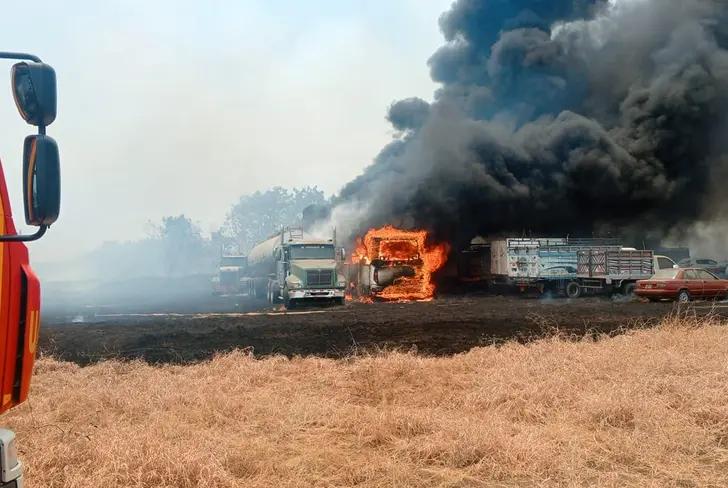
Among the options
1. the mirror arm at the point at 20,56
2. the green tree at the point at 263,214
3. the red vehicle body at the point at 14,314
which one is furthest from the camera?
the green tree at the point at 263,214

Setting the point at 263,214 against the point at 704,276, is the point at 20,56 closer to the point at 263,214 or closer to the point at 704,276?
the point at 704,276

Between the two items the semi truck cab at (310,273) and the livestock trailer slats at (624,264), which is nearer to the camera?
the semi truck cab at (310,273)

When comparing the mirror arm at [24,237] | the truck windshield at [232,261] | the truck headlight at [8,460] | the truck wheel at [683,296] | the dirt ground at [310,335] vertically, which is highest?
the truck windshield at [232,261]

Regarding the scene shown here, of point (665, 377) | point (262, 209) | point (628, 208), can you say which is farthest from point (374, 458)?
point (262, 209)

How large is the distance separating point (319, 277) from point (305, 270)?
Result: 650 millimetres

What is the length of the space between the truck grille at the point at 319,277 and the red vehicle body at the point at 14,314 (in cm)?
2121

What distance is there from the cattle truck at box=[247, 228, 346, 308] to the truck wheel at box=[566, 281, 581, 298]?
13091mm

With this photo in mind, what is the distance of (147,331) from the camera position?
52.5 ft

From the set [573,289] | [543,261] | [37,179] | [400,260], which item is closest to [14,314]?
[37,179]

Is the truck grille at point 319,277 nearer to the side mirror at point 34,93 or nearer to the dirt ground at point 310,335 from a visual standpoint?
the dirt ground at point 310,335

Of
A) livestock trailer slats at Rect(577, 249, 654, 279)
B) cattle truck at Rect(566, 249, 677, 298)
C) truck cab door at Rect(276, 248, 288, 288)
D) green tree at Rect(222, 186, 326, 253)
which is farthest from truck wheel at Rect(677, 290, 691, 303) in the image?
green tree at Rect(222, 186, 326, 253)

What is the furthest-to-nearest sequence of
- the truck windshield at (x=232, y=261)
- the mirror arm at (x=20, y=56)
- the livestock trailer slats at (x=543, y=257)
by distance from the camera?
the truck windshield at (x=232, y=261) → the livestock trailer slats at (x=543, y=257) → the mirror arm at (x=20, y=56)

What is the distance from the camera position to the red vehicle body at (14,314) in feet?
9.80

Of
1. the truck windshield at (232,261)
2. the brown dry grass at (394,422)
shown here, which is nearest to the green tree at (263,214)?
the truck windshield at (232,261)
